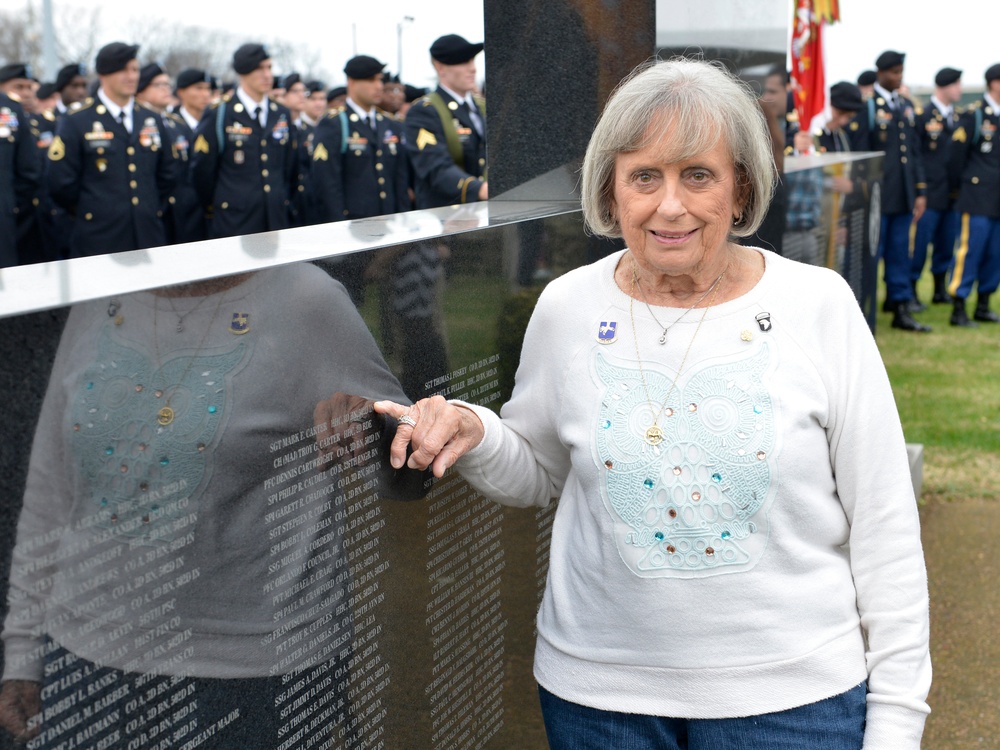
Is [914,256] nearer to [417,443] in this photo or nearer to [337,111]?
[337,111]

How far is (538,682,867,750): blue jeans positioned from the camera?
194cm

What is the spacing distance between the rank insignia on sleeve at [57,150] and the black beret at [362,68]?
9.27ft

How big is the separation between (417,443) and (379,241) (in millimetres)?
418

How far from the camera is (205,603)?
5.78ft

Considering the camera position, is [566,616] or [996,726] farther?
[996,726]

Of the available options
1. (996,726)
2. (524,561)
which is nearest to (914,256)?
(996,726)

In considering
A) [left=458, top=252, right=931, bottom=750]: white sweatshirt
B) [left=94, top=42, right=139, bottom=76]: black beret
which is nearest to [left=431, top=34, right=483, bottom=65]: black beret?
[left=94, top=42, right=139, bottom=76]: black beret

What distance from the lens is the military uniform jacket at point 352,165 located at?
11133 millimetres

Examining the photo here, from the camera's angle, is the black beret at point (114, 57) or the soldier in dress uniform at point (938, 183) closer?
the black beret at point (114, 57)

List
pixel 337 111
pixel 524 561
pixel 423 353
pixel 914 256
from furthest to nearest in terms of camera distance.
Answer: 1. pixel 914 256
2. pixel 337 111
3. pixel 524 561
4. pixel 423 353

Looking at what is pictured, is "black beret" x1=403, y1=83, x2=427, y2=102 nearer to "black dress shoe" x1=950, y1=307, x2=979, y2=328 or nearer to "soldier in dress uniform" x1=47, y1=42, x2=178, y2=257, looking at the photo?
"soldier in dress uniform" x1=47, y1=42, x2=178, y2=257

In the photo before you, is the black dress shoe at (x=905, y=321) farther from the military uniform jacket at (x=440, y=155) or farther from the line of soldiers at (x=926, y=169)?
the military uniform jacket at (x=440, y=155)

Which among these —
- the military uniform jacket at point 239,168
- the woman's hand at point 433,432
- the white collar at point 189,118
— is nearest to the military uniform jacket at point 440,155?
the military uniform jacket at point 239,168

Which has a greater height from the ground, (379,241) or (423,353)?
(379,241)
